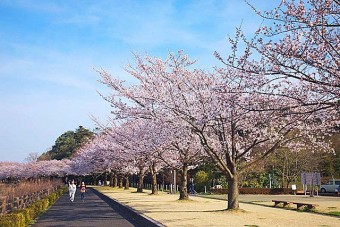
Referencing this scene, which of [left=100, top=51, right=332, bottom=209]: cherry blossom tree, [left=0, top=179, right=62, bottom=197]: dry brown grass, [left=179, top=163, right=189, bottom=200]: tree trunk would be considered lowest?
[left=0, top=179, right=62, bottom=197]: dry brown grass

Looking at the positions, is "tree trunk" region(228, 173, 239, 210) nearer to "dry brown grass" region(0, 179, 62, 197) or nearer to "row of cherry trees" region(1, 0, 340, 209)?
"row of cherry trees" region(1, 0, 340, 209)

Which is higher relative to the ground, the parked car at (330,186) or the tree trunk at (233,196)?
the tree trunk at (233,196)

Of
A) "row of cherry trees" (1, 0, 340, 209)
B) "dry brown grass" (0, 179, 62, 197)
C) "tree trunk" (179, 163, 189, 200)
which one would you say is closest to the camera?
"row of cherry trees" (1, 0, 340, 209)

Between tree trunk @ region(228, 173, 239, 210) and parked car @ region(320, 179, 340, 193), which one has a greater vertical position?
tree trunk @ region(228, 173, 239, 210)

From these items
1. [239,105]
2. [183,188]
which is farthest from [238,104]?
[183,188]

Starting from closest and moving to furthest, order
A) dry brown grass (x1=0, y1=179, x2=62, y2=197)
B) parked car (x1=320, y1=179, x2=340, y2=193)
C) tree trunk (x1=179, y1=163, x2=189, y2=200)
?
tree trunk (x1=179, y1=163, x2=189, y2=200) → dry brown grass (x1=0, y1=179, x2=62, y2=197) → parked car (x1=320, y1=179, x2=340, y2=193)

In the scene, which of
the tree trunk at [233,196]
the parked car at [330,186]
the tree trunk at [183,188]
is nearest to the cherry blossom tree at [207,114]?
the tree trunk at [233,196]

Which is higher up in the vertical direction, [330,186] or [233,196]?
[233,196]

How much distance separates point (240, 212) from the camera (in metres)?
15.8

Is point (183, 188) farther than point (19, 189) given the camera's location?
No

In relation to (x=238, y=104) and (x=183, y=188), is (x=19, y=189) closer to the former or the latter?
(x=183, y=188)

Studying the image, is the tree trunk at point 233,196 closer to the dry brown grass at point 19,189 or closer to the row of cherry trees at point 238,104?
the row of cherry trees at point 238,104

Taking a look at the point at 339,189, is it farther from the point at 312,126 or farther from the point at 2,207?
the point at 2,207

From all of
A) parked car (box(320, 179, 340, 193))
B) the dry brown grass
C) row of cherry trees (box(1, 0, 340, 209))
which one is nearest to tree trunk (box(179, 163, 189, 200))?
row of cherry trees (box(1, 0, 340, 209))
